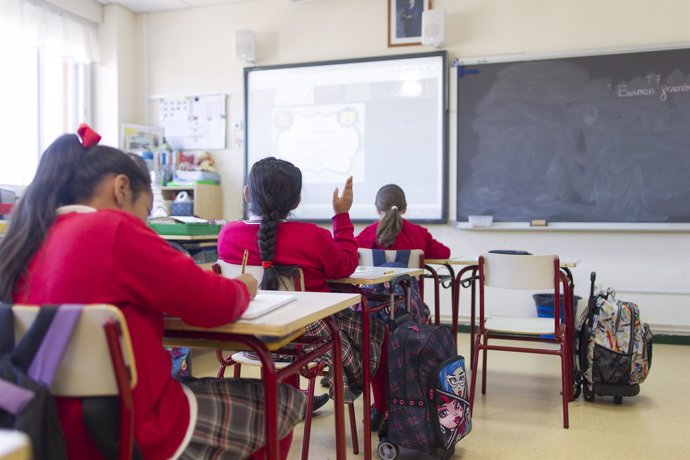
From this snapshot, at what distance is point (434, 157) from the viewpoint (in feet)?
14.4

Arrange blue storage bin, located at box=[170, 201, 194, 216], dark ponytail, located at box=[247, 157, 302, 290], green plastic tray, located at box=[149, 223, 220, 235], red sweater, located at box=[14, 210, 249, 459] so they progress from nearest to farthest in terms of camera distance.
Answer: red sweater, located at box=[14, 210, 249, 459] < dark ponytail, located at box=[247, 157, 302, 290] < green plastic tray, located at box=[149, 223, 220, 235] < blue storage bin, located at box=[170, 201, 194, 216]

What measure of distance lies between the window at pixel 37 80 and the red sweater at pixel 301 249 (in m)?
3.15

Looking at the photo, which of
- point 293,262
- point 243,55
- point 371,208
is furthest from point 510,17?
point 293,262

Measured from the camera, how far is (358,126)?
Answer: 4.59 m

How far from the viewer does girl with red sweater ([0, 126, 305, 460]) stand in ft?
3.13

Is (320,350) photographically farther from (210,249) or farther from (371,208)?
(371,208)

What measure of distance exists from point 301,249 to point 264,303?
53 cm

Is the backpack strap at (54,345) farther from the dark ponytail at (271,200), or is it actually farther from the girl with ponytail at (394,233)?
the girl with ponytail at (394,233)

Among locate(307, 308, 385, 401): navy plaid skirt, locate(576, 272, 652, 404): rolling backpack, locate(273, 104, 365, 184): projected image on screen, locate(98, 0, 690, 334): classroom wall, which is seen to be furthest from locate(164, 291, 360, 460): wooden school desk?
locate(273, 104, 365, 184): projected image on screen

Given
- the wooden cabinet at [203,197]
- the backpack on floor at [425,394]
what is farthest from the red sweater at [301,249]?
the wooden cabinet at [203,197]

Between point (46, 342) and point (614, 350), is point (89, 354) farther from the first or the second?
point (614, 350)

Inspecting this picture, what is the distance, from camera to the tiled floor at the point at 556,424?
82.5 inches

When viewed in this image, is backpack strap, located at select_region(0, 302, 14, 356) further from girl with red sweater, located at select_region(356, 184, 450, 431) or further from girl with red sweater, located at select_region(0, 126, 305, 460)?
girl with red sweater, located at select_region(356, 184, 450, 431)

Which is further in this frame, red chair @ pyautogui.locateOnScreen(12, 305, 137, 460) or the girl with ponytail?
the girl with ponytail
